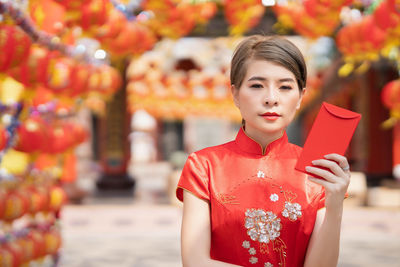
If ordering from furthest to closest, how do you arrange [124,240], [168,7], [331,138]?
[124,240]
[168,7]
[331,138]

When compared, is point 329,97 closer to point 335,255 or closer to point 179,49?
point 179,49

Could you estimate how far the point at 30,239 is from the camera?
3600 mm

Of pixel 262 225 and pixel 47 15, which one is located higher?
pixel 47 15

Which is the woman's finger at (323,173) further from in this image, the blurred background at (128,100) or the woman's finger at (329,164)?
the blurred background at (128,100)

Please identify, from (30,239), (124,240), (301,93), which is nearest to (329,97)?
(124,240)

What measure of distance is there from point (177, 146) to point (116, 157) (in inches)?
491

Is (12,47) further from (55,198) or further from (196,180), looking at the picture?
(55,198)

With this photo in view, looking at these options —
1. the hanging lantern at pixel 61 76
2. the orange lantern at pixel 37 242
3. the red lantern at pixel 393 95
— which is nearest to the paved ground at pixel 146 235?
the orange lantern at pixel 37 242

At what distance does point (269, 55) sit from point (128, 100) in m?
10.3

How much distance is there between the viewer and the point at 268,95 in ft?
3.78

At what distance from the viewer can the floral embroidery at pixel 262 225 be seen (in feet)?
3.73

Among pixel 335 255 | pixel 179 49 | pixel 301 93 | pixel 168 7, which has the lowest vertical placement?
pixel 335 255

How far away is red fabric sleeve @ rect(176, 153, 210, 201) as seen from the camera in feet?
3.81

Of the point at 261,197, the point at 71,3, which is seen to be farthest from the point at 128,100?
the point at 261,197
